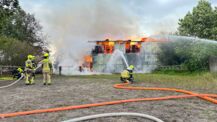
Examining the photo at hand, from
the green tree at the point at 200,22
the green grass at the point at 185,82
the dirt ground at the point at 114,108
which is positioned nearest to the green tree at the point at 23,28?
the green tree at the point at 200,22

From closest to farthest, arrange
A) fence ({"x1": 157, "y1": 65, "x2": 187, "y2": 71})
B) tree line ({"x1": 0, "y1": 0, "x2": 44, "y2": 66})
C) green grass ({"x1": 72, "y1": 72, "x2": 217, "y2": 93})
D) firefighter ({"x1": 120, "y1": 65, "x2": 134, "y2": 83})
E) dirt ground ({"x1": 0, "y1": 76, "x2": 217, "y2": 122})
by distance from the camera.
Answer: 1. dirt ground ({"x1": 0, "y1": 76, "x2": 217, "y2": 122})
2. green grass ({"x1": 72, "y1": 72, "x2": 217, "y2": 93})
3. firefighter ({"x1": 120, "y1": 65, "x2": 134, "y2": 83})
4. tree line ({"x1": 0, "y1": 0, "x2": 44, "y2": 66})
5. fence ({"x1": 157, "y1": 65, "x2": 187, "y2": 71})

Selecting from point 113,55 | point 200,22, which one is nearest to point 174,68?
point 200,22

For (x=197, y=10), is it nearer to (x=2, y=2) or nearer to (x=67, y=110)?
(x=2, y=2)

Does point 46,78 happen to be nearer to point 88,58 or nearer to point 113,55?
point 88,58

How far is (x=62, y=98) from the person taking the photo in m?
10.5

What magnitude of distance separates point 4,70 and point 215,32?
78.6ft

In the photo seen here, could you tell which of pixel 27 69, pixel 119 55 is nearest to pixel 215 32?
pixel 119 55

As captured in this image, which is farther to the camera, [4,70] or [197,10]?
[197,10]

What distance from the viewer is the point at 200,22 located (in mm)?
43781

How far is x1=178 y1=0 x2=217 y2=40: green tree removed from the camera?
42.4 meters

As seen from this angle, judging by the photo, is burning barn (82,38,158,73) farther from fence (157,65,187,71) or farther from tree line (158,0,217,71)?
tree line (158,0,217,71)

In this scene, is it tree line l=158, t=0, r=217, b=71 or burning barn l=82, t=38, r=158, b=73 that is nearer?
tree line l=158, t=0, r=217, b=71

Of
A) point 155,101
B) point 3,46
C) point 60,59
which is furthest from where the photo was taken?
point 60,59

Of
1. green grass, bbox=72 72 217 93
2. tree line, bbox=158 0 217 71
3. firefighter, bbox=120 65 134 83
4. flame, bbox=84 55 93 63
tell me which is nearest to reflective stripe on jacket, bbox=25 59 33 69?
firefighter, bbox=120 65 134 83
